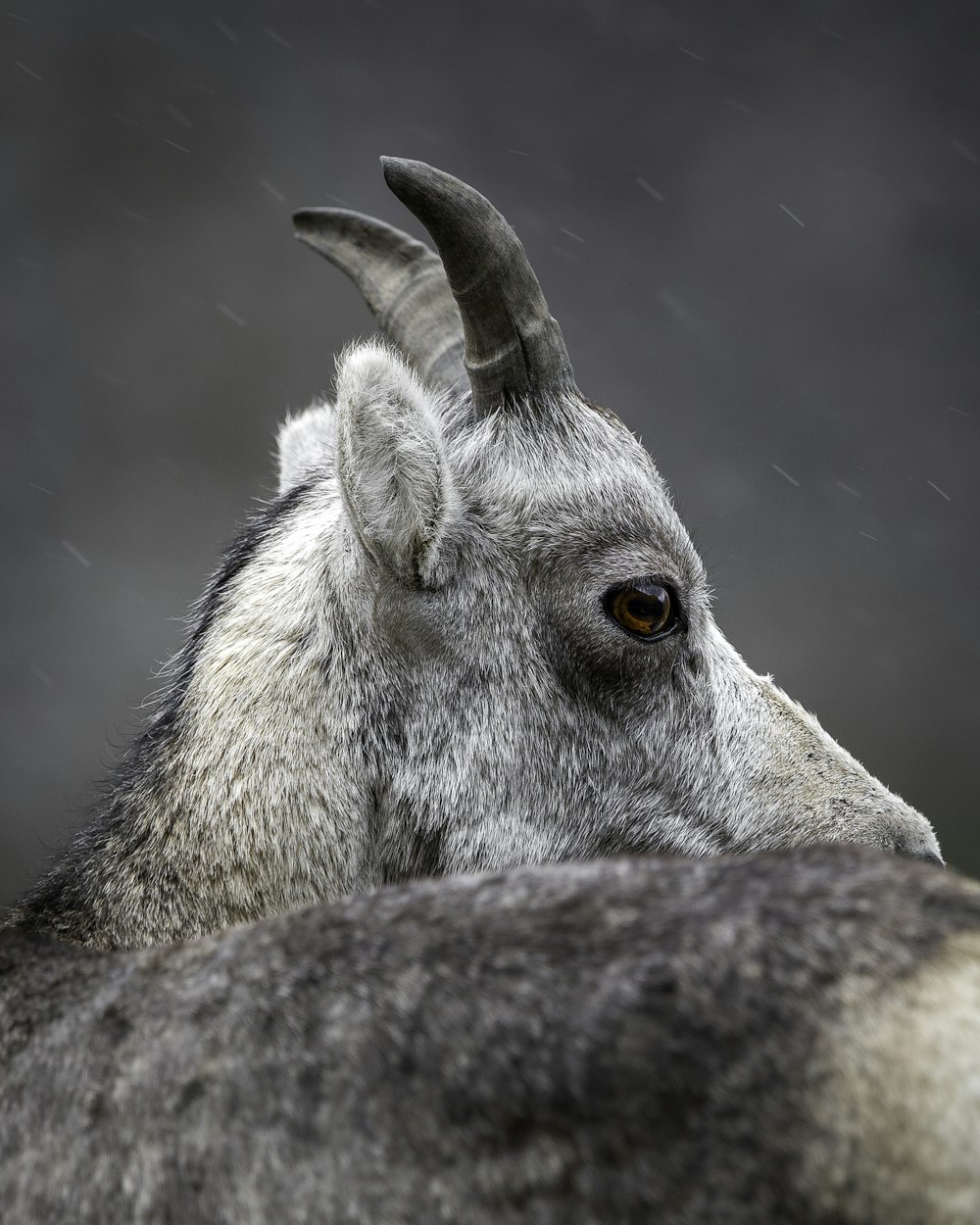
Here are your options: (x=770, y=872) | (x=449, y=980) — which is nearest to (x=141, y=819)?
(x=449, y=980)

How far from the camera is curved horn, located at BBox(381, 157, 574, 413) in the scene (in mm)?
3410

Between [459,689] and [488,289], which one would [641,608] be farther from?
[488,289]

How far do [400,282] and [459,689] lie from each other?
6.70ft

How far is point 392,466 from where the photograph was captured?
3.41m

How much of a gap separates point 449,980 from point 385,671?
169 centimetres

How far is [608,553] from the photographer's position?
3.70 metres

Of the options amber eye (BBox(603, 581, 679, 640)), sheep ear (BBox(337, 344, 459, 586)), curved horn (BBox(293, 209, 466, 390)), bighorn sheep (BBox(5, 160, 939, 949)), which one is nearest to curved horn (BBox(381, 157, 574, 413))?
bighorn sheep (BBox(5, 160, 939, 949))

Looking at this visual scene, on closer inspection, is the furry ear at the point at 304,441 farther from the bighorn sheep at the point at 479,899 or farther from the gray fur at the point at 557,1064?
the gray fur at the point at 557,1064

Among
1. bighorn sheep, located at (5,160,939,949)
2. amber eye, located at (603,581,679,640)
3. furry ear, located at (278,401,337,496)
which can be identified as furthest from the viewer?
furry ear, located at (278,401,337,496)

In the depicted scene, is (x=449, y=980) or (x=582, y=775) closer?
(x=449, y=980)

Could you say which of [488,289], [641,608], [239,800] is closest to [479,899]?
[239,800]

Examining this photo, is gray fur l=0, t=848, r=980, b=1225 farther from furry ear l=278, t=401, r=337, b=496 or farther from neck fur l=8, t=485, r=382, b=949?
furry ear l=278, t=401, r=337, b=496

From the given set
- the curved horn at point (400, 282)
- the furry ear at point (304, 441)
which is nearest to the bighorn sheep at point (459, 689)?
the curved horn at point (400, 282)

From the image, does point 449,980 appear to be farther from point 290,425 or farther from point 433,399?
point 290,425
